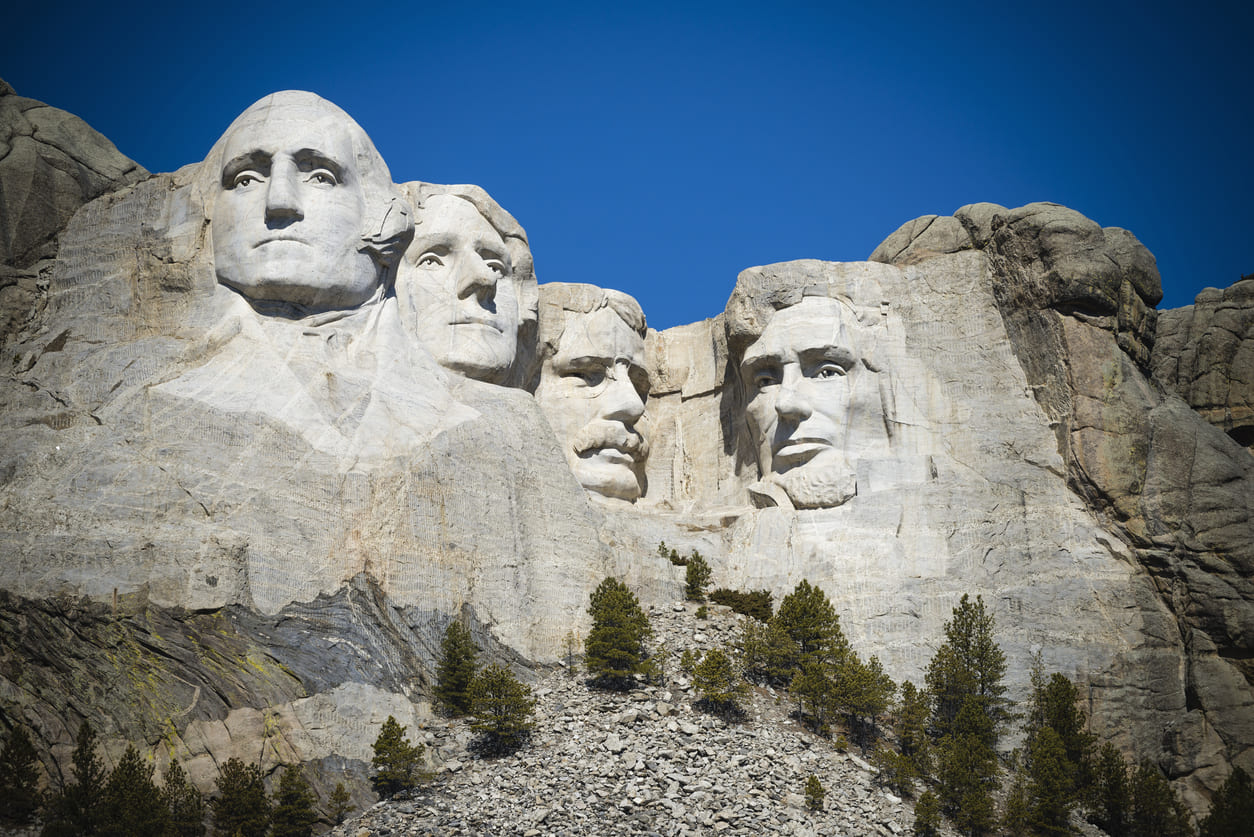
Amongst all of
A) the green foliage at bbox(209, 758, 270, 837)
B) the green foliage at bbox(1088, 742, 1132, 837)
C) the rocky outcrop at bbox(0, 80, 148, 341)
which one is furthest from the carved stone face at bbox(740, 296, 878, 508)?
the green foliage at bbox(209, 758, 270, 837)

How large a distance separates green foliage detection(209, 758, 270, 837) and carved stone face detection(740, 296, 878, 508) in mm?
11044

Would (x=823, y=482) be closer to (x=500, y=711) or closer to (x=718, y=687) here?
(x=718, y=687)

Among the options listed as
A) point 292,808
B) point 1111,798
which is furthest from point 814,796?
point 292,808

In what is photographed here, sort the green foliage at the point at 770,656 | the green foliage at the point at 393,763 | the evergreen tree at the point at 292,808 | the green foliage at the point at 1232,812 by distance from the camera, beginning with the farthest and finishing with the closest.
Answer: the green foliage at the point at 770,656
the green foliage at the point at 1232,812
the green foliage at the point at 393,763
the evergreen tree at the point at 292,808

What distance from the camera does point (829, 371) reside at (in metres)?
28.3

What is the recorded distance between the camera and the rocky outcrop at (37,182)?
25.4m

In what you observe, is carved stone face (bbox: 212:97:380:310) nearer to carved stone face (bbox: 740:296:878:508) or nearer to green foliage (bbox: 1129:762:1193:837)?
carved stone face (bbox: 740:296:878:508)

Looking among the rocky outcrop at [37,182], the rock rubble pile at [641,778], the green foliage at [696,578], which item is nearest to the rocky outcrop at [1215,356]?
the green foliage at [696,578]

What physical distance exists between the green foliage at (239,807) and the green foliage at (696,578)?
8.51m

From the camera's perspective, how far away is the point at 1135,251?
28109 mm

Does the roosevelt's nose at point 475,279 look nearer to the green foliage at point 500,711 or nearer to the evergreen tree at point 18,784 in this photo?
the green foliage at point 500,711

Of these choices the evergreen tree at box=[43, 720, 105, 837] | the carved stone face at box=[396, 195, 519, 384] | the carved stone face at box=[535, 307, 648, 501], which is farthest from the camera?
the carved stone face at box=[535, 307, 648, 501]

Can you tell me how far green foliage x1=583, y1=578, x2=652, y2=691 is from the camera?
74.9 feet

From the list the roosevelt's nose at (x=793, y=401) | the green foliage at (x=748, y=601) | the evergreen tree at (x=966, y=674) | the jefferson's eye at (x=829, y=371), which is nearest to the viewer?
the evergreen tree at (x=966, y=674)
